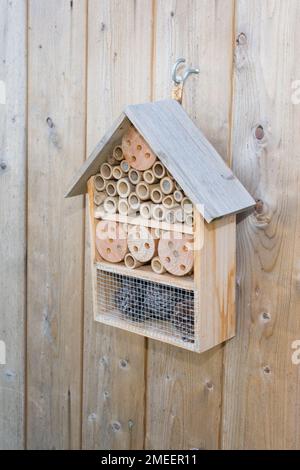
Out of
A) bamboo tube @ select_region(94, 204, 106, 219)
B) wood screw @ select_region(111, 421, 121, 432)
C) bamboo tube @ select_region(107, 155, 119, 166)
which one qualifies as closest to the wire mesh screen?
bamboo tube @ select_region(94, 204, 106, 219)

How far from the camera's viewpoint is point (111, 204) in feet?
4.02

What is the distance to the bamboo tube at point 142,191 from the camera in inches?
45.8

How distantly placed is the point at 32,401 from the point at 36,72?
0.78 meters

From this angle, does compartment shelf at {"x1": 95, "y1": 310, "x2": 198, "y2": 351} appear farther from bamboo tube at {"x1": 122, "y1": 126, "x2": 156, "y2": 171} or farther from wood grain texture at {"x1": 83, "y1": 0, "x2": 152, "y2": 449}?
bamboo tube at {"x1": 122, "y1": 126, "x2": 156, "y2": 171}

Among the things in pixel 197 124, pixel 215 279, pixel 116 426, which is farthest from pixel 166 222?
pixel 116 426

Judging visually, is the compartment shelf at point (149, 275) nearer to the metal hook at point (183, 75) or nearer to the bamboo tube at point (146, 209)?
the bamboo tube at point (146, 209)

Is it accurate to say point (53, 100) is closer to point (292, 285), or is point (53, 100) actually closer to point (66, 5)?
point (66, 5)

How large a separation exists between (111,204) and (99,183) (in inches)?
1.8

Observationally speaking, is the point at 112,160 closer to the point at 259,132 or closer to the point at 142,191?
the point at 142,191

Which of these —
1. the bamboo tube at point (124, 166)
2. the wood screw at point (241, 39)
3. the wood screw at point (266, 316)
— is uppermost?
the wood screw at point (241, 39)

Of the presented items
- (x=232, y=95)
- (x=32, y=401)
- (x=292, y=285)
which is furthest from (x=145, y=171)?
(x=32, y=401)

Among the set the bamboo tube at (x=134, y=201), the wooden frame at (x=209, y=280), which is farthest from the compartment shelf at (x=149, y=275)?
the bamboo tube at (x=134, y=201)

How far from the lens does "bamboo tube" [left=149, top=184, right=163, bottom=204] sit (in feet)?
3.77

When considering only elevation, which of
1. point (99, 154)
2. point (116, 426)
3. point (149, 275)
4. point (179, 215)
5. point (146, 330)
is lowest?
point (116, 426)
